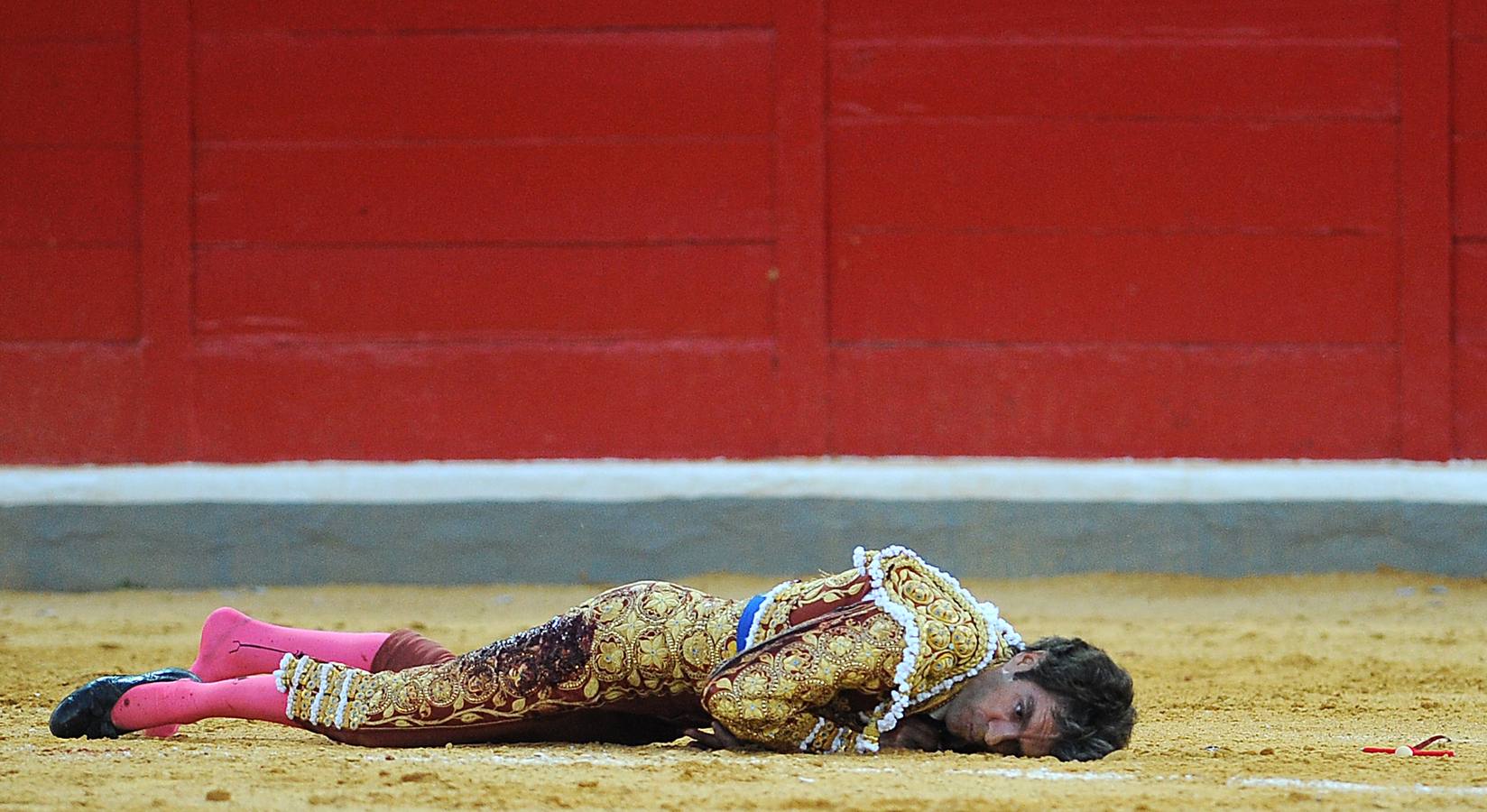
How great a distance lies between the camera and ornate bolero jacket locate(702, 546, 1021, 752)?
3680 millimetres

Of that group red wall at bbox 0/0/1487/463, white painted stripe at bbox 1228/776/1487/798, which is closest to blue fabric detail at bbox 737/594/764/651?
white painted stripe at bbox 1228/776/1487/798

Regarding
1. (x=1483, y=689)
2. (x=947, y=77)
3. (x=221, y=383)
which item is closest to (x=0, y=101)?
(x=221, y=383)

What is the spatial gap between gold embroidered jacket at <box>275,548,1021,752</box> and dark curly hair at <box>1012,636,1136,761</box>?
0.11m

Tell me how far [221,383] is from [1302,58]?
4276 millimetres

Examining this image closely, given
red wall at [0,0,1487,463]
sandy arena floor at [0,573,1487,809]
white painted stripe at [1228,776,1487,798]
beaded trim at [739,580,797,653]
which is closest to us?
sandy arena floor at [0,573,1487,809]

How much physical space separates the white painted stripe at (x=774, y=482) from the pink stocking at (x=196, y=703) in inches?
122

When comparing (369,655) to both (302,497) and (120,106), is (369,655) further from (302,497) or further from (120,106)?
(120,106)

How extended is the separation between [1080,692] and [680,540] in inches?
136

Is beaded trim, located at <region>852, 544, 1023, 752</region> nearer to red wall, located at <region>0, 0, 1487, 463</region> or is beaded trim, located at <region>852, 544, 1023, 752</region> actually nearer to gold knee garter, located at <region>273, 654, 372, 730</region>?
gold knee garter, located at <region>273, 654, 372, 730</region>

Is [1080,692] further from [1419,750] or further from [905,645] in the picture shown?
[1419,750]

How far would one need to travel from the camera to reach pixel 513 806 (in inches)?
126

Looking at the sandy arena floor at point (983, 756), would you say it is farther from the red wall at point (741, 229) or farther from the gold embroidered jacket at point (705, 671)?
the red wall at point (741, 229)

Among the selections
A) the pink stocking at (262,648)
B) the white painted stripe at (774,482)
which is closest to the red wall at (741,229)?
the white painted stripe at (774,482)

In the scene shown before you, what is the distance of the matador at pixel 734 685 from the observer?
3713mm
